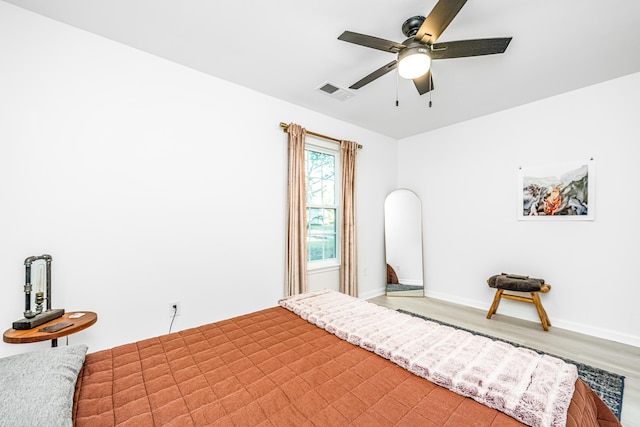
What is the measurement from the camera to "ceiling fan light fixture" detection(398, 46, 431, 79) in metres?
1.76

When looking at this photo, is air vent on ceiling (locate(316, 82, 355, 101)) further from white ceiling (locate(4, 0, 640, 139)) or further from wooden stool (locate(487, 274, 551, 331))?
wooden stool (locate(487, 274, 551, 331))

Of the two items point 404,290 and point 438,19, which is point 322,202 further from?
point 438,19

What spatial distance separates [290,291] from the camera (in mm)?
3105

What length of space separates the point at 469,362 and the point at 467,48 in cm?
191

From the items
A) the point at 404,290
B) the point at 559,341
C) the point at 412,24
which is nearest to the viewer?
the point at 412,24

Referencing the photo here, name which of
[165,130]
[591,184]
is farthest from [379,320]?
[591,184]

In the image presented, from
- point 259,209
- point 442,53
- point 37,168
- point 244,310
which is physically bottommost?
point 244,310

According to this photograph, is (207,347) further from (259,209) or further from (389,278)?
(389,278)

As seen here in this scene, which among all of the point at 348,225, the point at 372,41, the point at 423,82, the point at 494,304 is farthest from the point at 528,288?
the point at 372,41

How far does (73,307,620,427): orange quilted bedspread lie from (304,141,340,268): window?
2.15m

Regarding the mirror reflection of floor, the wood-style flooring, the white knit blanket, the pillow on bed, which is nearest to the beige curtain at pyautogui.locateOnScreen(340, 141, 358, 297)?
the wood-style flooring

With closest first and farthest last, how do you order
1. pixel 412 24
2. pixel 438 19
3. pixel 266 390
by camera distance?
1. pixel 266 390
2. pixel 438 19
3. pixel 412 24

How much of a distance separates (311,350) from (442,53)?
2.11 metres

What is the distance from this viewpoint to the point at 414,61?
1.80 metres
